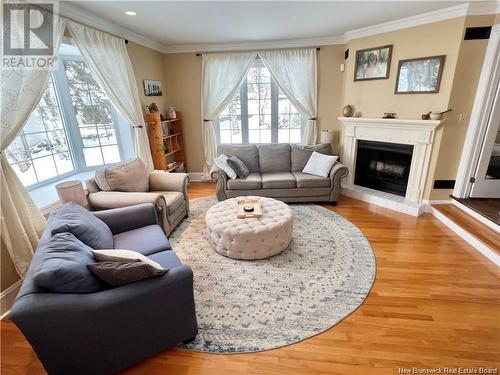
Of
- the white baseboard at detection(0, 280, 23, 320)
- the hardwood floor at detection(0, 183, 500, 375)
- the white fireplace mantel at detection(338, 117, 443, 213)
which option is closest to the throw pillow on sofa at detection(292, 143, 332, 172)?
the white fireplace mantel at detection(338, 117, 443, 213)

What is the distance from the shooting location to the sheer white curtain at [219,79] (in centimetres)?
457

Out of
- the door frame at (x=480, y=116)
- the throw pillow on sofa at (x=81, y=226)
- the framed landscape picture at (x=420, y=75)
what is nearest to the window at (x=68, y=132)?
the throw pillow on sofa at (x=81, y=226)

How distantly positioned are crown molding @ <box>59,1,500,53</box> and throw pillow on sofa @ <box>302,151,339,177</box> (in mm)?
1898

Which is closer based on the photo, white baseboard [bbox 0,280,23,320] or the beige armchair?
white baseboard [bbox 0,280,23,320]

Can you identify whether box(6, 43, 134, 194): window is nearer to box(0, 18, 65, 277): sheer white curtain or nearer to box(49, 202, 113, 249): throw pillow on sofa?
box(0, 18, 65, 277): sheer white curtain

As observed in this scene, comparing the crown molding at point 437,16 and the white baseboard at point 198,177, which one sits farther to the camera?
the white baseboard at point 198,177

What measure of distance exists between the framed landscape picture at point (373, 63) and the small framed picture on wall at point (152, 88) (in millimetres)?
3392

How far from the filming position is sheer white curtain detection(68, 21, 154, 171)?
2861mm

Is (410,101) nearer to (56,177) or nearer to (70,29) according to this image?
(70,29)

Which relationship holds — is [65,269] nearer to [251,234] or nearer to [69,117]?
[251,234]

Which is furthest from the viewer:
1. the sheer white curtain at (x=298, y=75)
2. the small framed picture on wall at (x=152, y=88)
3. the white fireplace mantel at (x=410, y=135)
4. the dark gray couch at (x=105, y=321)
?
the sheer white curtain at (x=298, y=75)

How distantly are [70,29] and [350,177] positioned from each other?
436cm

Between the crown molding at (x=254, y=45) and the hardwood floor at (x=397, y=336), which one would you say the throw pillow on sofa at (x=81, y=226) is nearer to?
the hardwood floor at (x=397, y=336)

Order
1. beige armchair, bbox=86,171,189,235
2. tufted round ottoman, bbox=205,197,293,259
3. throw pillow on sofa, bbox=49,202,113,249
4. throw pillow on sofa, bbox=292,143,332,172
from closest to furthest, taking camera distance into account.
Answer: throw pillow on sofa, bbox=49,202,113,249 < tufted round ottoman, bbox=205,197,293,259 < beige armchair, bbox=86,171,189,235 < throw pillow on sofa, bbox=292,143,332,172
